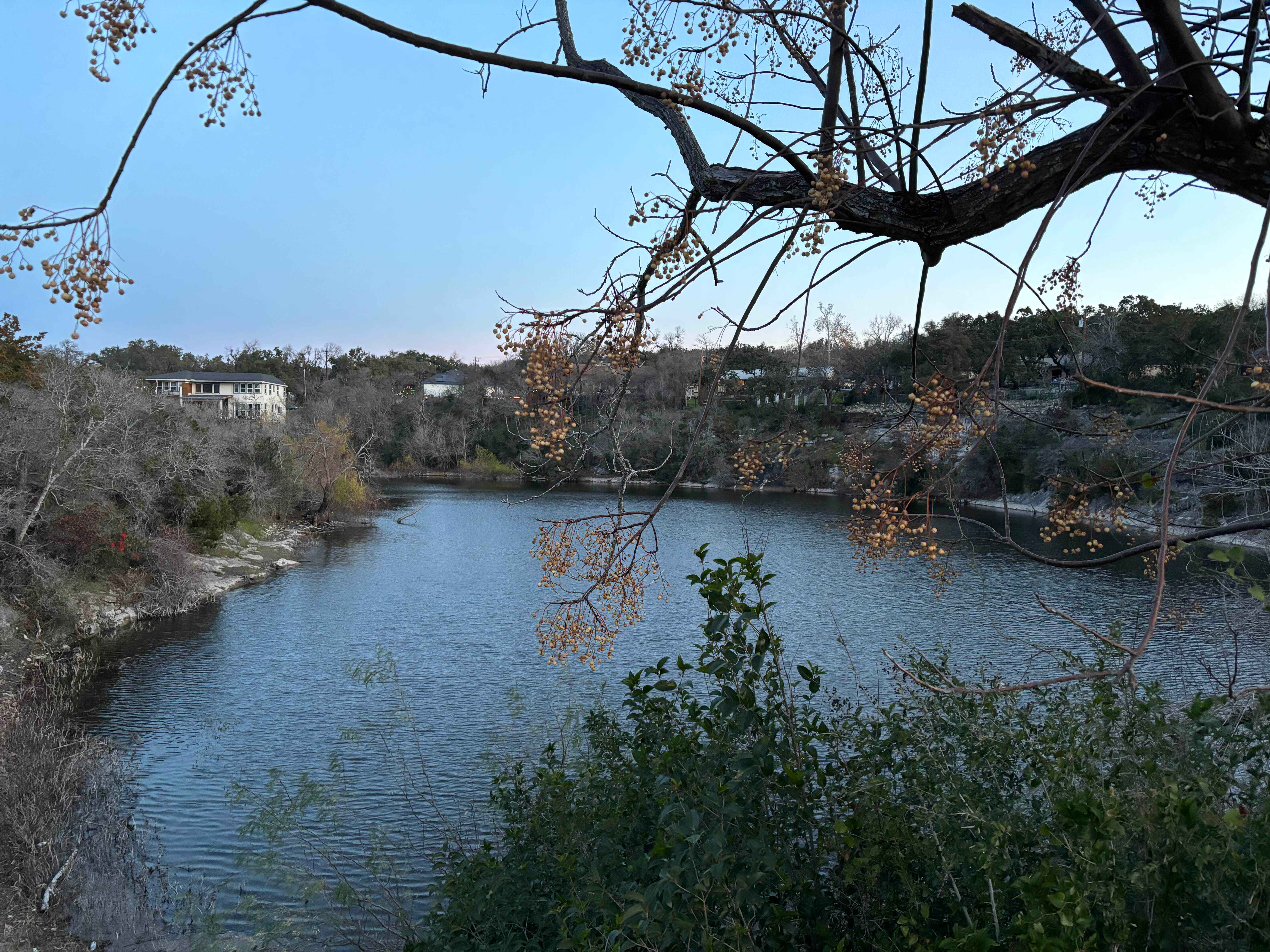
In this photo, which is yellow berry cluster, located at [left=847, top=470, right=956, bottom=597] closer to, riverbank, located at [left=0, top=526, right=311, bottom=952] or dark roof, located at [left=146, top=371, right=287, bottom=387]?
riverbank, located at [left=0, top=526, right=311, bottom=952]

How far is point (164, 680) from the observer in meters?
12.5

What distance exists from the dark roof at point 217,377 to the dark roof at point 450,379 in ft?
38.0

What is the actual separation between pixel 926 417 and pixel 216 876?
7.34 m

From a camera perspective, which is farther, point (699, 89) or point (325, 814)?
point (325, 814)

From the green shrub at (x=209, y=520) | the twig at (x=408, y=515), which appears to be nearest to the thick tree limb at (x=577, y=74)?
the green shrub at (x=209, y=520)

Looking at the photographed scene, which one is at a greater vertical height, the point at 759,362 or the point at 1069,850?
the point at 759,362

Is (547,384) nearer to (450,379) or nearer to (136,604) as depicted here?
(136,604)

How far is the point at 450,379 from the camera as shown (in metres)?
67.7

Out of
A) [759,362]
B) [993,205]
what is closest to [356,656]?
[759,362]

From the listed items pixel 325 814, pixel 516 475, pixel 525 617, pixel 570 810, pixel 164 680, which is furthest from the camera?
pixel 516 475

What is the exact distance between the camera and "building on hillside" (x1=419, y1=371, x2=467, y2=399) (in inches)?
2327

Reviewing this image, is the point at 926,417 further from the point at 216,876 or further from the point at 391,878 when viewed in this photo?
the point at 216,876

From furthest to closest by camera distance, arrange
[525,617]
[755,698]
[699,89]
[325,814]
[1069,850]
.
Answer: [525,617]
[325,814]
[755,698]
[699,89]
[1069,850]

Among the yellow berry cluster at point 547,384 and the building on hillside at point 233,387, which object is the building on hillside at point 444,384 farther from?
the yellow berry cluster at point 547,384
